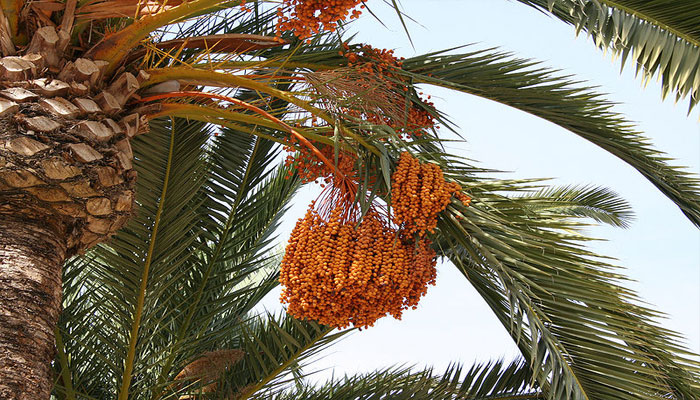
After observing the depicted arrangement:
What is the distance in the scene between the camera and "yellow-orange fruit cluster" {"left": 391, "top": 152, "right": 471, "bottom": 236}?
3537mm

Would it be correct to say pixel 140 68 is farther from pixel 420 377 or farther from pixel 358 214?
pixel 420 377

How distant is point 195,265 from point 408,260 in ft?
8.48

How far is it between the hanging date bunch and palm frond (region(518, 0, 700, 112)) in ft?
3.83

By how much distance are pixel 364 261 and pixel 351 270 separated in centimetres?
8

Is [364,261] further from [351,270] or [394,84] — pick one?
[394,84]

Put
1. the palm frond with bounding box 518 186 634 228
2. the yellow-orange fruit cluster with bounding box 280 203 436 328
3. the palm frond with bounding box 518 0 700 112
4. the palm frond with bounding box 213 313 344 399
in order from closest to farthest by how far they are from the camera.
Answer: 1. the yellow-orange fruit cluster with bounding box 280 203 436 328
2. the palm frond with bounding box 518 0 700 112
3. the palm frond with bounding box 213 313 344 399
4. the palm frond with bounding box 518 186 634 228

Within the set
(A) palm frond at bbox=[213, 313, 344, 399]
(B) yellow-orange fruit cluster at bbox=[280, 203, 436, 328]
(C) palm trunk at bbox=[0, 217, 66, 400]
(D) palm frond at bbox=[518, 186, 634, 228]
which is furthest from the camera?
(D) palm frond at bbox=[518, 186, 634, 228]

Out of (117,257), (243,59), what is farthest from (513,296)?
(117,257)

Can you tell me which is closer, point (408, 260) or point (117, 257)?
point (408, 260)

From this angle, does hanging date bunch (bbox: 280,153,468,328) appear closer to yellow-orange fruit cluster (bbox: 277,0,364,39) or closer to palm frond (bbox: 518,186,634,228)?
yellow-orange fruit cluster (bbox: 277,0,364,39)

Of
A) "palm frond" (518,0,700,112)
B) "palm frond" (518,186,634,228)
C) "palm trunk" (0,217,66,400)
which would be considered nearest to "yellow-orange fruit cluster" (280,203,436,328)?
"palm trunk" (0,217,66,400)

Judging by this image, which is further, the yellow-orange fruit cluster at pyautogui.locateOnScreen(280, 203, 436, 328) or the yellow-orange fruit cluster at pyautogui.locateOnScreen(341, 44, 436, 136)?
the yellow-orange fruit cluster at pyautogui.locateOnScreen(341, 44, 436, 136)

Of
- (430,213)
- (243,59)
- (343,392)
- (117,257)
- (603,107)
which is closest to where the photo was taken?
(430,213)

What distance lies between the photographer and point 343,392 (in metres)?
5.48
